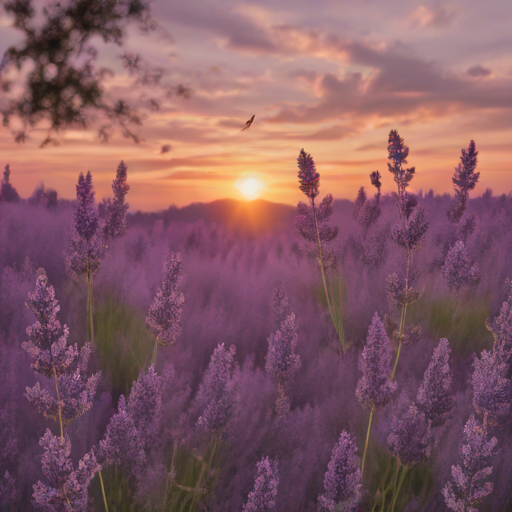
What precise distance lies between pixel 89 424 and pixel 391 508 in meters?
1.47

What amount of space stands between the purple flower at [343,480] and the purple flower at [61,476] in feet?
2.27

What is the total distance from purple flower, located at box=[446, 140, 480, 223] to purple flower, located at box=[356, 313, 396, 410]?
325 centimetres

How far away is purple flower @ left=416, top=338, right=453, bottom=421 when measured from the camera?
1.84m

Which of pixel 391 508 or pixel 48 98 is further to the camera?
pixel 48 98

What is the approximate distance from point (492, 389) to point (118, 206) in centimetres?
328

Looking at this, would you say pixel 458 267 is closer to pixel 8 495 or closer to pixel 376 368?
pixel 376 368

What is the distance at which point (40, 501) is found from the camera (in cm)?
121

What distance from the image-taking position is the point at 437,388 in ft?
6.11

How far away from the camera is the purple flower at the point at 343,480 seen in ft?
4.58

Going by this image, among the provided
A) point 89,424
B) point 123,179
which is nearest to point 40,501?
point 89,424

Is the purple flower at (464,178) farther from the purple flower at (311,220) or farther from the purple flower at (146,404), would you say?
the purple flower at (146,404)

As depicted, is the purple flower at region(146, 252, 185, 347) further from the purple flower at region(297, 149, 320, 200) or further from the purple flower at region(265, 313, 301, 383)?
the purple flower at region(297, 149, 320, 200)

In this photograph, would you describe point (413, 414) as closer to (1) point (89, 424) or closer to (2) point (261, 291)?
(1) point (89, 424)

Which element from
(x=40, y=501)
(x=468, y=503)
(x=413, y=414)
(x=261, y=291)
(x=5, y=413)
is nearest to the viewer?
(x=40, y=501)
